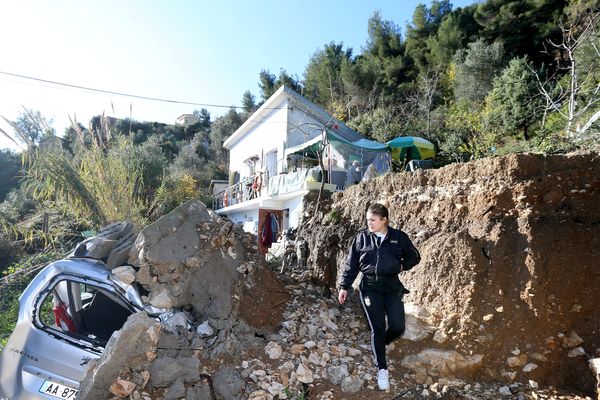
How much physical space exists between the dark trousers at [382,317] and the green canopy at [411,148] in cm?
1245

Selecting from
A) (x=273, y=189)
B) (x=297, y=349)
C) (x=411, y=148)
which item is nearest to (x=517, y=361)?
(x=297, y=349)

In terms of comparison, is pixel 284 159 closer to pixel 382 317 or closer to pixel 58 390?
pixel 382 317

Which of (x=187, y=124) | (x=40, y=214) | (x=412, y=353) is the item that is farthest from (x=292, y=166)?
(x=187, y=124)

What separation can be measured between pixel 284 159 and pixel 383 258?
14986 mm

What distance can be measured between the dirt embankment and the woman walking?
0.60 meters

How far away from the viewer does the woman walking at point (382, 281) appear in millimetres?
3453

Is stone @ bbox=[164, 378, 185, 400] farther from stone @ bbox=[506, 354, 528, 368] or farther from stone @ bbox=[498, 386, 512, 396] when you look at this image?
stone @ bbox=[506, 354, 528, 368]

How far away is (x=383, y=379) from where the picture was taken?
335 cm

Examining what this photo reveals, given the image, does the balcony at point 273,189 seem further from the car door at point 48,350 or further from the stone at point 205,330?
the car door at point 48,350

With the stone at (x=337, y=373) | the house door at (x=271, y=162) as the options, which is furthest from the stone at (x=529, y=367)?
the house door at (x=271, y=162)

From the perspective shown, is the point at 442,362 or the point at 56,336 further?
the point at 442,362

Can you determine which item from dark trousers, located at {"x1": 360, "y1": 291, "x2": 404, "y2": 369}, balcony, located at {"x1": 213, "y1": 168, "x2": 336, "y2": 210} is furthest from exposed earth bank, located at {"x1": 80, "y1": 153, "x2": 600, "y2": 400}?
balcony, located at {"x1": 213, "y1": 168, "x2": 336, "y2": 210}

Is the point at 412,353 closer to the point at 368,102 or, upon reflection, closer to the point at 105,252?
the point at 105,252

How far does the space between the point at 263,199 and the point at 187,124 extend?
3318cm
